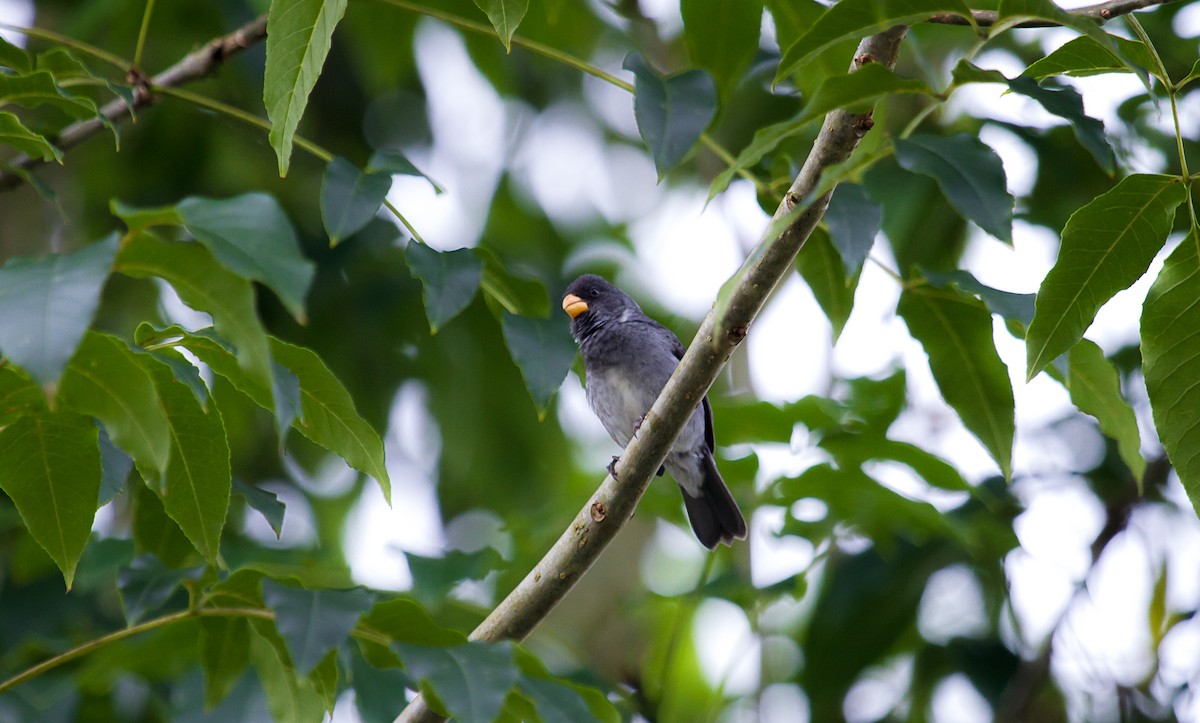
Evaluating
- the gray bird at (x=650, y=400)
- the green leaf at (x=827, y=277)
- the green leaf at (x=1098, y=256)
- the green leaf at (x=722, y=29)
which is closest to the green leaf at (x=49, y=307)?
the green leaf at (x=1098, y=256)

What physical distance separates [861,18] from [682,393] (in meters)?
0.79

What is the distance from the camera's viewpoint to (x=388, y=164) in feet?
6.65

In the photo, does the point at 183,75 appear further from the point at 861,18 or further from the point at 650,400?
the point at 650,400

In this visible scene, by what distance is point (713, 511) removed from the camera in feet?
14.0

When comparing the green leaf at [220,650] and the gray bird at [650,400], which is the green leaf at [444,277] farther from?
the gray bird at [650,400]

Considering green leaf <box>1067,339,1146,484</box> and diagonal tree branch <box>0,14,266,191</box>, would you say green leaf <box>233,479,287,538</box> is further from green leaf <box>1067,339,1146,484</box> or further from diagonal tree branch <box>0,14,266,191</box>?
green leaf <box>1067,339,1146,484</box>

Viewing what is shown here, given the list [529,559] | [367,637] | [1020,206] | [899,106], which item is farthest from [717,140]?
[367,637]

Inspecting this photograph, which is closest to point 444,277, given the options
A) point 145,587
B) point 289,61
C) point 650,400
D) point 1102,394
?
point 289,61

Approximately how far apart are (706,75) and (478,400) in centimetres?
265

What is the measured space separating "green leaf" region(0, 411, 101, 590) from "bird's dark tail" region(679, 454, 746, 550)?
2.68 m

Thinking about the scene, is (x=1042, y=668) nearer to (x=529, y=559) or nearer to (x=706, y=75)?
(x=529, y=559)

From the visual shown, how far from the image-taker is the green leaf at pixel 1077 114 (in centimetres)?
173

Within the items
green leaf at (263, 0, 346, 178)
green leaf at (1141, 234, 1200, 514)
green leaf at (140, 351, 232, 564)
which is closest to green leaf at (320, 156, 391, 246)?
green leaf at (263, 0, 346, 178)

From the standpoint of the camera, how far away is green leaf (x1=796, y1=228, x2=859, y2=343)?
226 centimetres
